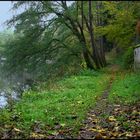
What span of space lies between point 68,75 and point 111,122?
634 inches

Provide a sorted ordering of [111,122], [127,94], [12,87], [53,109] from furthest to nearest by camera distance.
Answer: [12,87], [127,94], [53,109], [111,122]

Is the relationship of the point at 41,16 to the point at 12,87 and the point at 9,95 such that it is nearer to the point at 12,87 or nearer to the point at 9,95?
the point at 12,87

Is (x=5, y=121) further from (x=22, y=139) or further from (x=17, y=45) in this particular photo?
(x=17, y=45)

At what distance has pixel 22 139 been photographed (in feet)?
24.9

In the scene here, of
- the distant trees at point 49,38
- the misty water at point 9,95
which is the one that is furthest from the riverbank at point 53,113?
the distant trees at point 49,38

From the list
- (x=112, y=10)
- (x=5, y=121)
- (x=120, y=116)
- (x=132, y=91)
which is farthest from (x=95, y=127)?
(x=112, y=10)

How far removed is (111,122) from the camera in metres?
9.75

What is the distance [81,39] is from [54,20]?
264 centimetres

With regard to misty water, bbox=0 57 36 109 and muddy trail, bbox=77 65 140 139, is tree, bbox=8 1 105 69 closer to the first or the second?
misty water, bbox=0 57 36 109

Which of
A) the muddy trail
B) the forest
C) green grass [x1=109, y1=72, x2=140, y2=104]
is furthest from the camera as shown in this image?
green grass [x1=109, y1=72, x2=140, y2=104]

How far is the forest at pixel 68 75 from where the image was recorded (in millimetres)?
9508

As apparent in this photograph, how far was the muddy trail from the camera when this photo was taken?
7.87m

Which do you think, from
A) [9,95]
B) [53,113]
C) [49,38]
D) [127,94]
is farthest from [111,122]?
[49,38]

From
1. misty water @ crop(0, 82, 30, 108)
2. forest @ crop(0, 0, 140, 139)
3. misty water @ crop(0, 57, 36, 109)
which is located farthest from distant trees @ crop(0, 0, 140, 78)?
misty water @ crop(0, 82, 30, 108)
